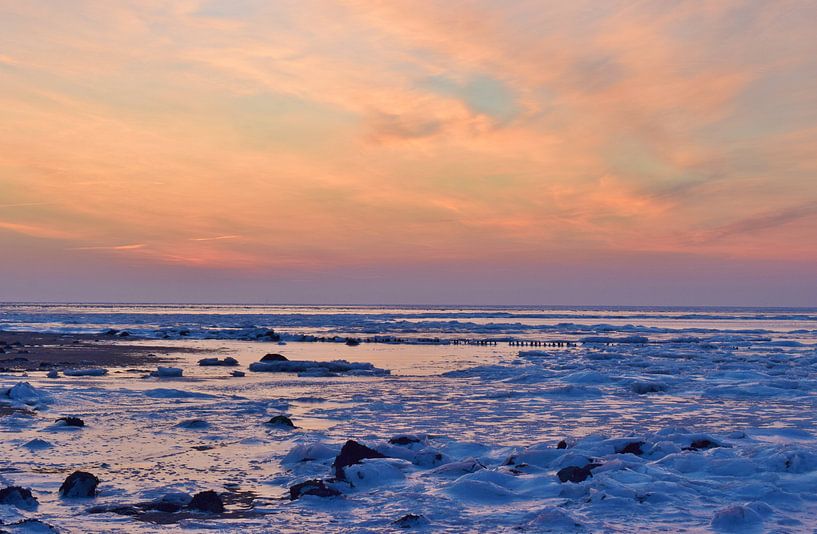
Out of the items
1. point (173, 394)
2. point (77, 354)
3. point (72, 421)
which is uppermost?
point (72, 421)

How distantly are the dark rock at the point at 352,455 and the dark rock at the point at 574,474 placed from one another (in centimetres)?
232

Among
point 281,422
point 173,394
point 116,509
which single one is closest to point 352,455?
point 116,509

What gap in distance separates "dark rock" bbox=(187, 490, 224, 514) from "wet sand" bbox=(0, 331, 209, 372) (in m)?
16.6

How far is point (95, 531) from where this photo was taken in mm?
6496

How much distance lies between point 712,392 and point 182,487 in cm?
1420

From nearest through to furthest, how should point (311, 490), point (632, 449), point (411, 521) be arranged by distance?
point (411, 521) < point (311, 490) < point (632, 449)

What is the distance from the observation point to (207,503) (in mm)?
7301

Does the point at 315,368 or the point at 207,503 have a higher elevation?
the point at 207,503

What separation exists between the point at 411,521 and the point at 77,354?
2545 centimetres

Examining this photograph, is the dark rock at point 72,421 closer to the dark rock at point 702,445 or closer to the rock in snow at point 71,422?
the rock in snow at point 71,422

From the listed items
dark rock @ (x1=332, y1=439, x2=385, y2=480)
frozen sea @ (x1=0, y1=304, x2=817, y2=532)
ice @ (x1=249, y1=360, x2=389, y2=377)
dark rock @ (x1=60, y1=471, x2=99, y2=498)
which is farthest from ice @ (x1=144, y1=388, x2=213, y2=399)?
dark rock @ (x1=60, y1=471, x2=99, y2=498)

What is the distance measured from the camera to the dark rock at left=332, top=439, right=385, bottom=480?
9.03 metres

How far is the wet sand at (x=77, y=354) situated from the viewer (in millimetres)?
24062

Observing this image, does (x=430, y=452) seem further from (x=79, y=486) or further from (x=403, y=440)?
(x=79, y=486)
